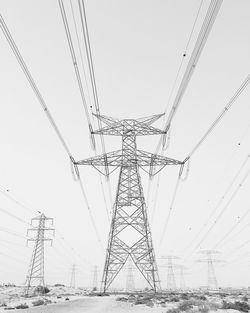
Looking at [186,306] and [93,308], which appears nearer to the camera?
[186,306]

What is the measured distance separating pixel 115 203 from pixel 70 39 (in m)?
24.9

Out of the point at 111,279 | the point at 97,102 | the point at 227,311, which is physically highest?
the point at 97,102

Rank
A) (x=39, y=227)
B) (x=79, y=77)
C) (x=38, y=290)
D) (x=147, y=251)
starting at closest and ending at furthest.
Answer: (x=79, y=77), (x=147, y=251), (x=38, y=290), (x=39, y=227)

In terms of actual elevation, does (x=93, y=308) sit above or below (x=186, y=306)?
above

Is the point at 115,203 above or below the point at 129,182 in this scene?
below

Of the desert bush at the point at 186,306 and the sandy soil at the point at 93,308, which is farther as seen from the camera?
the sandy soil at the point at 93,308

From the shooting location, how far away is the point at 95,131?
32594 millimetres

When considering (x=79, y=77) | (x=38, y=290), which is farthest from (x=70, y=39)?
(x=38, y=290)

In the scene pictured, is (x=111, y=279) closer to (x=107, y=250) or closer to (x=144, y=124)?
(x=107, y=250)

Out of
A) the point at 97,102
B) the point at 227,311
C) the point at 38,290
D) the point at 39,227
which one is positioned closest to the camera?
the point at 97,102

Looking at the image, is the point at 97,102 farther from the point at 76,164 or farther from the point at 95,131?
the point at 76,164

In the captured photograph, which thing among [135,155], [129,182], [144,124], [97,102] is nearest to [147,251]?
[129,182]

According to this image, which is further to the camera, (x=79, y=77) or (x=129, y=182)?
(x=129, y=182)

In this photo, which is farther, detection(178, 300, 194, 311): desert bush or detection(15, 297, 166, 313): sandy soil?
detection(15, 297, 166, 313): sandy soil
